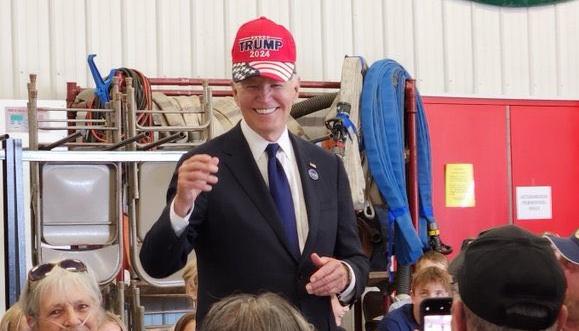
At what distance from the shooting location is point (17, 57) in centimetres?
615

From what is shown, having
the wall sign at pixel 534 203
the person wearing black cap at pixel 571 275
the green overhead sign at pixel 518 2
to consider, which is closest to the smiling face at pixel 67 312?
the person wearing black cap at pixel 571 275

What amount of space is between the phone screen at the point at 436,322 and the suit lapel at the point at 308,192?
34 centimetres

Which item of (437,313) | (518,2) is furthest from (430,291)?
(518,2)

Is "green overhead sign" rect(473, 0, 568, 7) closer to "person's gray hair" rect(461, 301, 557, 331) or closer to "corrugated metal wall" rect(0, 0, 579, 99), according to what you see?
"corrugated metal wall" rect(0, 0, 579, 99)

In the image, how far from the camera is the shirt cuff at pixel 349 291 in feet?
7.83

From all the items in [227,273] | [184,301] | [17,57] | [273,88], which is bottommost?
[184,301]

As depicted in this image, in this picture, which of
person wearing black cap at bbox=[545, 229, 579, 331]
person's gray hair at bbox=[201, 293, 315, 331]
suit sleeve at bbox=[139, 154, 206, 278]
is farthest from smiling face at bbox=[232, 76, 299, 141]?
person's gray hair at bbox=[201, 293, 315, 331]

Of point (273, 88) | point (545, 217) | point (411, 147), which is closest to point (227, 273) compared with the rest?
point (273, 88)

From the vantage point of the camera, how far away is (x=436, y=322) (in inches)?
88.4

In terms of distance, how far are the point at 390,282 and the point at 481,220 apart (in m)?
1.36

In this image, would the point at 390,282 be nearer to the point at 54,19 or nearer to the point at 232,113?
the point at 232,113

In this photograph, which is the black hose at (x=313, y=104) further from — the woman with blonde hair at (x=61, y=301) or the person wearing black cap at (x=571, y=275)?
the person wearing black cap at (x=571, y=275)

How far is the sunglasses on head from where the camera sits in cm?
316

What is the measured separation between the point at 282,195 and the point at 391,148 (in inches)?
155
